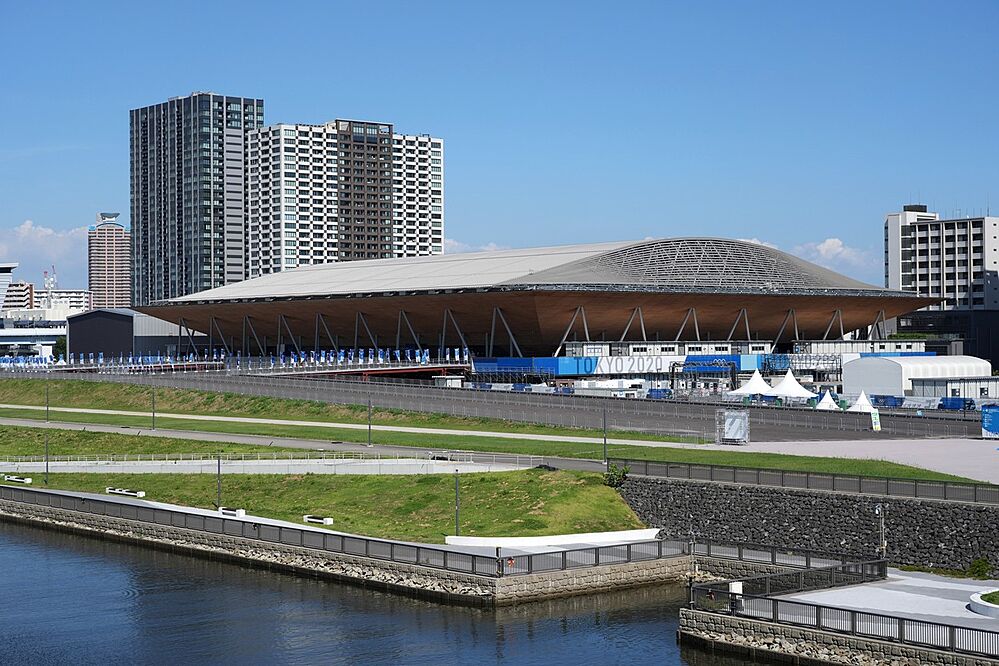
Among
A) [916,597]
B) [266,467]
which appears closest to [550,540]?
[916,597]

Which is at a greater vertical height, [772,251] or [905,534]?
[772,251]

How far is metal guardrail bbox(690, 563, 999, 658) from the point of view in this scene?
3431 cm

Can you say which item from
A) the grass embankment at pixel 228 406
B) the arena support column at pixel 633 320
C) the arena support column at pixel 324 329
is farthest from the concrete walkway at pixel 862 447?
the arena support column at pixel 324 329

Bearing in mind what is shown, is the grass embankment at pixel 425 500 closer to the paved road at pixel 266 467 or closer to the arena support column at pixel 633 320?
the paved road at pixel 266 467

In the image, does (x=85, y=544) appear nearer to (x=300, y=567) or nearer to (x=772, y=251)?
(x=300, y=567)

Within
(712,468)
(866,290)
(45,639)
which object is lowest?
(45,639)

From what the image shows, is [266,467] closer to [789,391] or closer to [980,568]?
[980,568]

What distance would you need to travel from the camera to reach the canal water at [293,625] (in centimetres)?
4125

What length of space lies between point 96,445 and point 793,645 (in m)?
58.4

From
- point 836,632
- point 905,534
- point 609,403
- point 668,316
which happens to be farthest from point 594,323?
point 836,632

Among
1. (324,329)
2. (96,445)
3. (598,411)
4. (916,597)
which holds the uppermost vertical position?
(324,329)

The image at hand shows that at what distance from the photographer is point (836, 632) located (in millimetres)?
36969

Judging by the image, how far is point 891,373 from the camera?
110188 millimetres

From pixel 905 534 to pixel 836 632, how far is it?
1151cm
